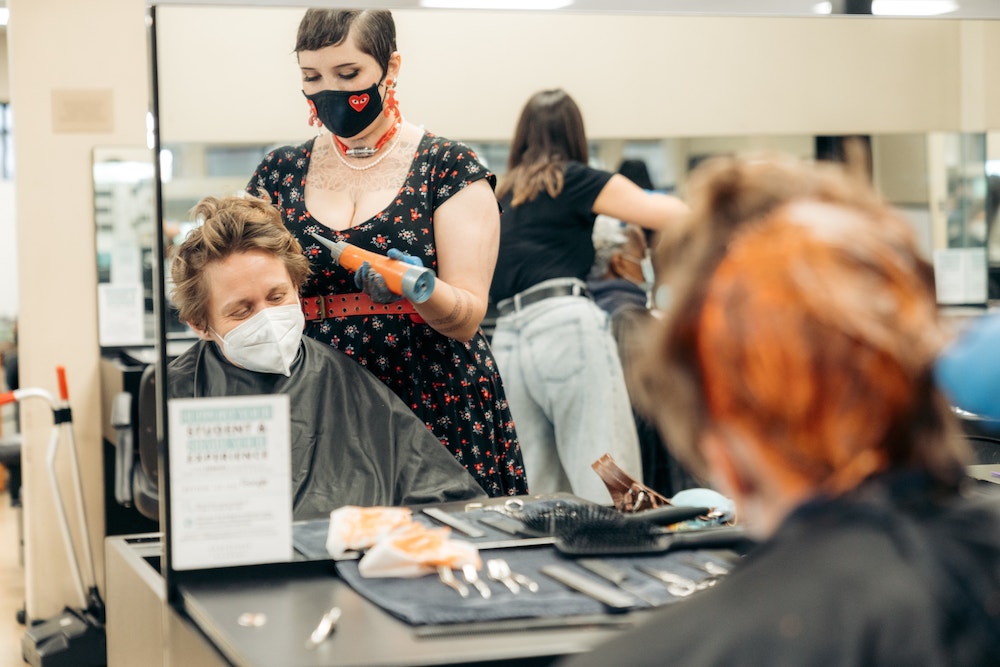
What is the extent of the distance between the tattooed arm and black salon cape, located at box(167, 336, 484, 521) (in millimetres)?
145

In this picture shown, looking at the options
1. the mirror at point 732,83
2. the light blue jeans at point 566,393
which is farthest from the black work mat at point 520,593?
the mirror at point 732,83

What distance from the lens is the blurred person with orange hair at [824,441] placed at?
67 cm

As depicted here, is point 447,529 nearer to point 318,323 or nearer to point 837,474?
point 318,323

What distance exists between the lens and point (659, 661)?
70 centimetres

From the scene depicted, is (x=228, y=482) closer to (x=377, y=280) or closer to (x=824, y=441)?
(x=377, y=280)

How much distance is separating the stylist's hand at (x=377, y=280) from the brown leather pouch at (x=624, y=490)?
0.51 metres

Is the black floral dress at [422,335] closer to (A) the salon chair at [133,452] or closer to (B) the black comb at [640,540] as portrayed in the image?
(B) the black comb at [640,540]

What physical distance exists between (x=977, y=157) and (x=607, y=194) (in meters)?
0.82

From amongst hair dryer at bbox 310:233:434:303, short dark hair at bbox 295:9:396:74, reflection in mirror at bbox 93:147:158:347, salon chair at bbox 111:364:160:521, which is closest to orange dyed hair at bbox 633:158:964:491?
hair dryer at bbox 310:233:434:303

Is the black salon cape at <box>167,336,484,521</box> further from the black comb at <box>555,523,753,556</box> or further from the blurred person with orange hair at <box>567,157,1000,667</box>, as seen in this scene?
the blurred person with orange hair at <box>567,157,1000,667</box>

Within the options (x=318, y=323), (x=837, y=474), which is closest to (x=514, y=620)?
(x=318, y=323)

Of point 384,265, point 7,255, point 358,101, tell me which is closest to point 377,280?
point 384,265

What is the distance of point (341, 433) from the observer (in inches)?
72.7

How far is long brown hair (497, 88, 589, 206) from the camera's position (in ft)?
6.88
